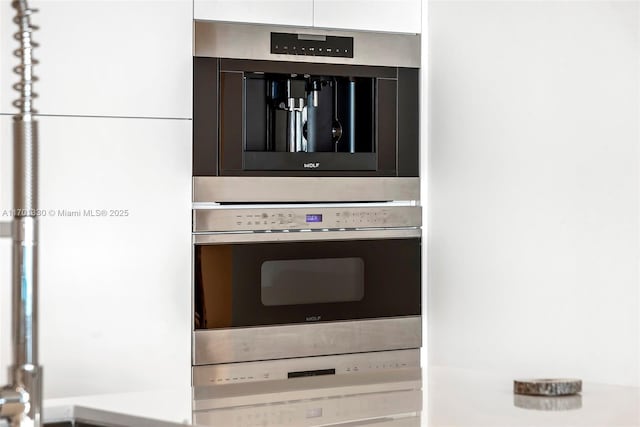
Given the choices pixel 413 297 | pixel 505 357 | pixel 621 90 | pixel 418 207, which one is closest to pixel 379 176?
pixel 418 207

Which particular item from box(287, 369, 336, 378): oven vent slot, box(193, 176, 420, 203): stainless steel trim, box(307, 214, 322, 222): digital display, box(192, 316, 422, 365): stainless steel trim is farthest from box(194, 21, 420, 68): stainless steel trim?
box(287, 369, 336, 378): oven vent slot

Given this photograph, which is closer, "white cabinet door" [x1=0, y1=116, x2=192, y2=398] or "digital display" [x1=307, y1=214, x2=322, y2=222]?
"white cabinet door" [x1=0, y1=116, x2=192, y2=398]

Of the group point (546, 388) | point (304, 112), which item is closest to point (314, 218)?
point (304, 112)

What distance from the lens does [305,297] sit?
2.77m

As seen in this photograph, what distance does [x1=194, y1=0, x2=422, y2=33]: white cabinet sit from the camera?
2.64 metres

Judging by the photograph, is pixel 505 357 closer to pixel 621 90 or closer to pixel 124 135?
pixel 621 90

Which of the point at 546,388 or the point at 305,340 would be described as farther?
the point at 305,340

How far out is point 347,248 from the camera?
282 centimetres

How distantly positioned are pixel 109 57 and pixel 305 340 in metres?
1.00

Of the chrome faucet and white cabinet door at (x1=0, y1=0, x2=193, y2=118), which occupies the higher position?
white cabinet door at (x1=0, y1=0, x2=193, y2=118)

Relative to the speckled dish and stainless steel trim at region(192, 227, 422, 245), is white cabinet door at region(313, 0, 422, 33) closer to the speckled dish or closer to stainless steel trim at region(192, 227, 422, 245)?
stainless steel trim at region(192, 227, 422, 245)

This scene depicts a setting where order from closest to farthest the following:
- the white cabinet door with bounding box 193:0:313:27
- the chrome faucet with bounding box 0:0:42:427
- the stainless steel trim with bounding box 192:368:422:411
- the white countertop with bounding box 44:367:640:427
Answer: the chrome faucet with bounding box 0:0:42:427 → the white countertop with bounding box 44:367:640:427 → the stainless steel trim with bounding box 192:368:422:411 → the white cabinet door with bounding box 193:0:313:27

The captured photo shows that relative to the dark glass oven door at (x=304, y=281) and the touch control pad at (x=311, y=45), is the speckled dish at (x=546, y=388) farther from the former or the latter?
the touch control pad at (x=311, y=45)

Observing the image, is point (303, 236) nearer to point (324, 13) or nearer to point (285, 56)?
point (285, 56)
